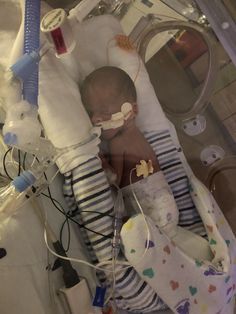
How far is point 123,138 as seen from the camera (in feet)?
4.22

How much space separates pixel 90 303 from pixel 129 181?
0.35 metres

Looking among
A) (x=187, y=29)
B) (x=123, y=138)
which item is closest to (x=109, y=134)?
(x=123, y=138)

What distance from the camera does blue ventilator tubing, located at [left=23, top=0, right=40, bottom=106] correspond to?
3.11 ft

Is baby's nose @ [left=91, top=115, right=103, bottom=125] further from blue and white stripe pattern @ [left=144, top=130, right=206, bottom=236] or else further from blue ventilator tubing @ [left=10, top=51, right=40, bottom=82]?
blue ventilator tubing @ [left=10, top=51, right=40, bottom=82]

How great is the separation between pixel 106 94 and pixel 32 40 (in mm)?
297

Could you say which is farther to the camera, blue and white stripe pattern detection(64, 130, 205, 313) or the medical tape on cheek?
the medical tape on cheek

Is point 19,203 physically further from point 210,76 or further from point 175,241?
point 210,76

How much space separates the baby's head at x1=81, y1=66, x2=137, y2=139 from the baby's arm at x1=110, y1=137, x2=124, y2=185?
0.08 feet

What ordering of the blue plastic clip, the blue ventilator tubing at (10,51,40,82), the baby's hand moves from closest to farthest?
the blue ventilator tubing at (10,51,40,82)
the blue plastic clip
the baby's hand

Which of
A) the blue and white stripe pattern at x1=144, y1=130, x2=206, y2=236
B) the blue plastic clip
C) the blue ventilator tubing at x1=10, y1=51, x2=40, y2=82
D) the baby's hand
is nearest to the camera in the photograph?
the blue ventilator tubing at x1=10, y1=51, x2=40, y2=82

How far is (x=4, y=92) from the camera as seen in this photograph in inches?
37.4

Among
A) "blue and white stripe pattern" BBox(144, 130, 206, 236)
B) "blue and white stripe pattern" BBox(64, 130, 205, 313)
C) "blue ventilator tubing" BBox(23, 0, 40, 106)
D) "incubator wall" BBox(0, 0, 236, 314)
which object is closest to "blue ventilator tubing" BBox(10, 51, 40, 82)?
"blue ventilator tubing" BBox(23, 0, 40, 106)

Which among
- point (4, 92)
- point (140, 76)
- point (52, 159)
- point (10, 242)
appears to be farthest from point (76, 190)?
point (140, 76)

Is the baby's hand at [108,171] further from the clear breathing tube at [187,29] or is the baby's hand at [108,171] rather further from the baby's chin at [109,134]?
the clear breathing tube at [187,29]
